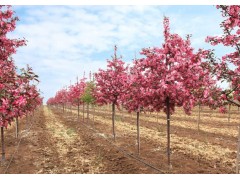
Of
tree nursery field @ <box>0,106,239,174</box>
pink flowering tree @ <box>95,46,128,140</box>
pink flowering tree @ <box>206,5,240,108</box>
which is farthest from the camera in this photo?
pink flowering tree @ <box>95,46,128,140</box>

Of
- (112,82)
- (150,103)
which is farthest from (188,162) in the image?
(112,82)

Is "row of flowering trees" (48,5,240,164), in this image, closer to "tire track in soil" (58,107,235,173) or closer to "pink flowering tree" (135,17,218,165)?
"pink flowering tree" (135,17,218,165)

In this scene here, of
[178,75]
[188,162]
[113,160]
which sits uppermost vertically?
[178,75]

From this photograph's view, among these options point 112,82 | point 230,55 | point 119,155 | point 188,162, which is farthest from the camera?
point 112,82

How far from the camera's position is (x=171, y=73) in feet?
39.2

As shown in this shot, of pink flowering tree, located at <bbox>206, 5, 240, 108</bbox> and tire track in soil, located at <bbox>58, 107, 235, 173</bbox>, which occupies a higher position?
pink flowering tree, located at <bbox>206, 5, 240, 108</bbox>

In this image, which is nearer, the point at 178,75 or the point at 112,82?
the point at 178,75

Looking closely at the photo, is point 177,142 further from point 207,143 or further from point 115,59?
point 115,59

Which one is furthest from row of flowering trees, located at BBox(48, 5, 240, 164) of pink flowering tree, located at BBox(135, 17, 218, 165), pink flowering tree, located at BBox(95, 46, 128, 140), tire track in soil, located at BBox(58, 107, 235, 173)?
pink flowering tree, located at BBox(95, 46, 128, 140)

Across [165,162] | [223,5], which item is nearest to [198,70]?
[223,5]

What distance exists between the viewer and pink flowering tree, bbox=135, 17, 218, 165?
11.9 m

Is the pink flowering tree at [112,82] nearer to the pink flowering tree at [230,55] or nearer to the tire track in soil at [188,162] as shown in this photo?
the tire track in soil at [188,162]

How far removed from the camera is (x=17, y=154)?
55.8ft

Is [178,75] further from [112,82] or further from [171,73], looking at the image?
[112,82]
